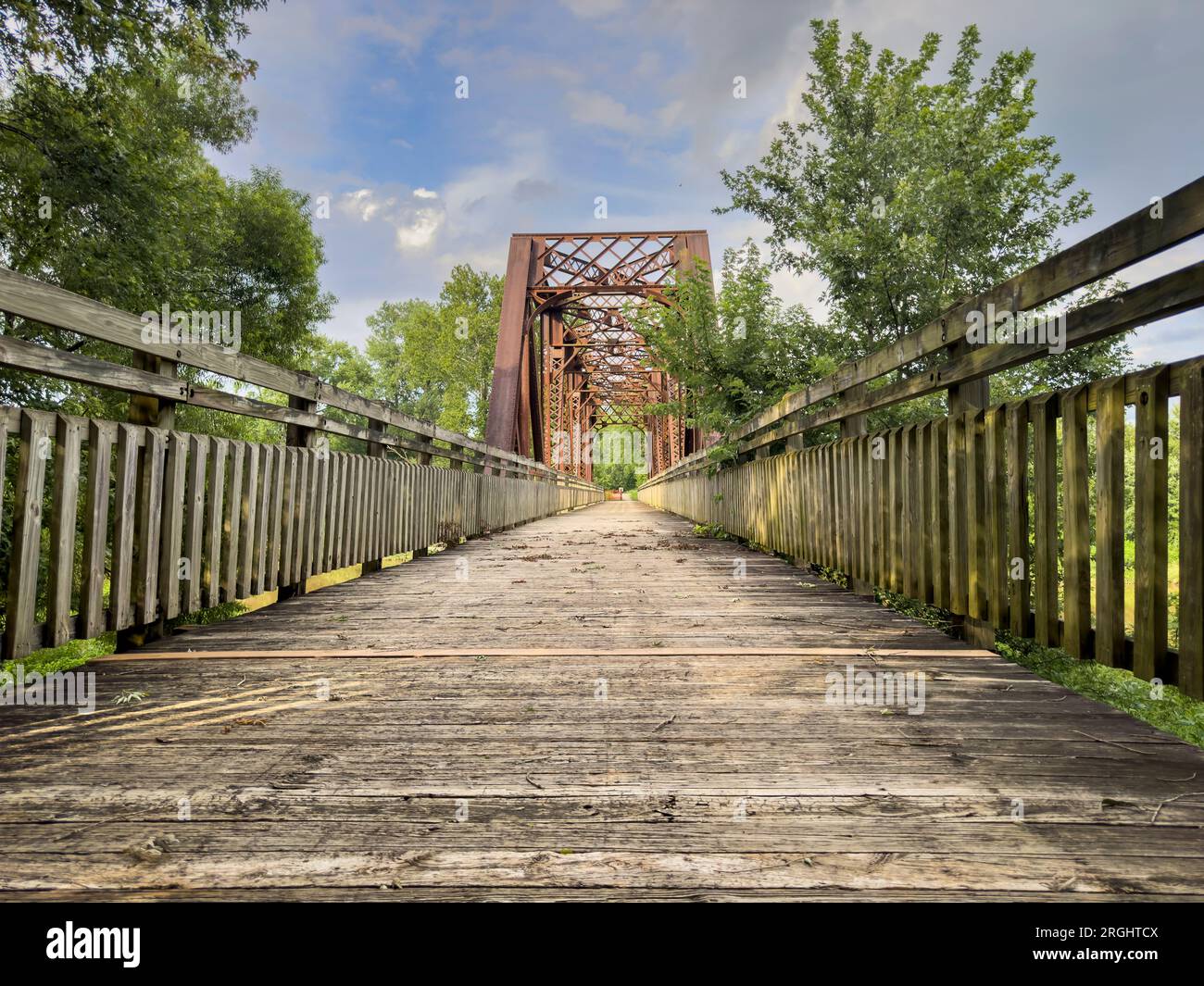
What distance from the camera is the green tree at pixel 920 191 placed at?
27.4 feet

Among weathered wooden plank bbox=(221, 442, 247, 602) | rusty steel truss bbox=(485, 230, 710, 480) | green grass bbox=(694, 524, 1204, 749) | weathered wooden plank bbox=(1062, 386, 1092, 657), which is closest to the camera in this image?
weathered wooden plank bbox=(1062, 386, 1092, 657)

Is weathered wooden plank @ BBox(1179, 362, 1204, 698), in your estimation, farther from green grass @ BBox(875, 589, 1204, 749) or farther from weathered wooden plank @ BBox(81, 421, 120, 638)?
green grass @ BBox(875, 589, 1204, 749)

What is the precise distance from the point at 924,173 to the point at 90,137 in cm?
1041

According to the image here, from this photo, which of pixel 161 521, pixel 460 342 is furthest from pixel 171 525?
pixel 460 342

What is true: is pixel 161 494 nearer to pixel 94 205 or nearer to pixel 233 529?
pixel 233 529

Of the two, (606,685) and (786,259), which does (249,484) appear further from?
(786,259)

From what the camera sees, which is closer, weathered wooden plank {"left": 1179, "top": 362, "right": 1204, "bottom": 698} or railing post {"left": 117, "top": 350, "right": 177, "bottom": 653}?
weathered wooden plank {"left": 1179, "top": 362, "right": 1204, "bottom": 698}

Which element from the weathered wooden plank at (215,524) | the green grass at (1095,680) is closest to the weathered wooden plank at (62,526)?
the weathered wooden plank at (215,524)

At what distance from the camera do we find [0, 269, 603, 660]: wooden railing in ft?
6.37

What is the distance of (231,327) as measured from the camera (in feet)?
42.3

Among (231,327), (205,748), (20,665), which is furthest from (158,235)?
(205,748)

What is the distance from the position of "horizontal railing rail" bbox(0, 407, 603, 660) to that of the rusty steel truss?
5.45 m

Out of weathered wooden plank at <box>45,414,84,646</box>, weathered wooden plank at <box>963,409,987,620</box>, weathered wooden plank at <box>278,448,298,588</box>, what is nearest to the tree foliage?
weathered wooden plank at <box>278,448,298,588</box>

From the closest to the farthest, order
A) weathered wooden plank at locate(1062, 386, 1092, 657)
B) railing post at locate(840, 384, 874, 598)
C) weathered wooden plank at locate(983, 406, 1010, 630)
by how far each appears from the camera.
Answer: weathered wooden plank at locate(1062, 386, 1092, 657), weathered wooden plank at locate(983, 406, 1010, 630), railing post at locate(840, 384, 874, 598)
